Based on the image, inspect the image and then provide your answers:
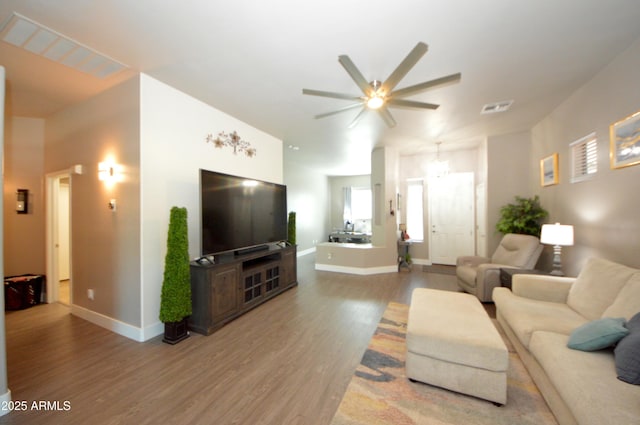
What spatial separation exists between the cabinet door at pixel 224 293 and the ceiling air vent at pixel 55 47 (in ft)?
7.83

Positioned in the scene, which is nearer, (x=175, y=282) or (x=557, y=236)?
(x=175, y=282)

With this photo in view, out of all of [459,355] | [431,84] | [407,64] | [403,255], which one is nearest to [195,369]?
[459,355]

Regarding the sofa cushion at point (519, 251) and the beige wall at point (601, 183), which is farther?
the sofa cushion at point (519, 251)

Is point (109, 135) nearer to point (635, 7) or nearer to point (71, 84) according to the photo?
point (71, 84)

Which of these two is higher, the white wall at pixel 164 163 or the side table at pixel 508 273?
the white wall at pixel 164 163

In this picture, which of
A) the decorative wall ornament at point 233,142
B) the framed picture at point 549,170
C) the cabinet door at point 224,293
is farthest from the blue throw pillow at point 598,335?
the decorative wall ornament at point 233,142

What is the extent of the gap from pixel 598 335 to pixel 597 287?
84 cm

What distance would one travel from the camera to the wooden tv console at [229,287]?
8.86 feet

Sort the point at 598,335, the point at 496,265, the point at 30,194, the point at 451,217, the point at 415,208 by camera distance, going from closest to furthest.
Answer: the point at 598,335 < the point at 496,265 < the point at 30,194 < the point at 451,217 < the point at 415,208

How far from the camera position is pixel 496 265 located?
356 cm

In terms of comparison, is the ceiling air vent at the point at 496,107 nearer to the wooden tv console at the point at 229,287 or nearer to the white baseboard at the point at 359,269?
the white baseboard at the point at 359,269

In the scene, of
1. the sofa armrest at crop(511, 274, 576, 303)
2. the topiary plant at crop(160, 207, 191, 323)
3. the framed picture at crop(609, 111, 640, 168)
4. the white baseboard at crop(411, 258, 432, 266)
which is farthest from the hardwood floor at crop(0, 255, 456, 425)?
the white baseboard at crop(411, 258, 432, 266)

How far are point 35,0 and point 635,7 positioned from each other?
429 centimetres

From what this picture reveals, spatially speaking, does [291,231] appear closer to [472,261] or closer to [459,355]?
[472,261]
